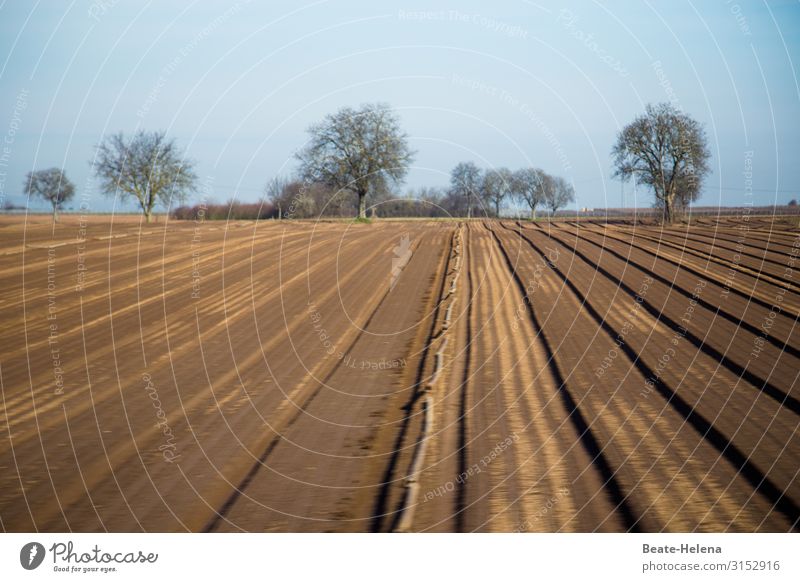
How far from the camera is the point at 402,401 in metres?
10.7

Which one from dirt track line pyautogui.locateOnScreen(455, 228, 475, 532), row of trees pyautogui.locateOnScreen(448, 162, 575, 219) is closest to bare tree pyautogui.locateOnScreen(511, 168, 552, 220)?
row of trees pyautogui.locateOnScreen(448, 162, 575, 219)

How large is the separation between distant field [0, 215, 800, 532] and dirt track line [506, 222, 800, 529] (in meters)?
0.04

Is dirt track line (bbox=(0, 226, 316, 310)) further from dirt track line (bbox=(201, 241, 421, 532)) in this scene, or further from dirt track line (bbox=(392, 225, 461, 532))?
dirt track line (bbox=(392, 225, 461, 532))

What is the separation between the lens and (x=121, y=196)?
40.8 meters

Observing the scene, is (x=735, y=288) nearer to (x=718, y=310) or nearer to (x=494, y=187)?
(x=718, y=310)

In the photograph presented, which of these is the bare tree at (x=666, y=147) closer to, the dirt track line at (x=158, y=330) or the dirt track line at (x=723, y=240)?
the dirt track line at (x=723, y=240)

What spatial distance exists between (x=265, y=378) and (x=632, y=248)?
22374mm

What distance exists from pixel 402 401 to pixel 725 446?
4.30 m

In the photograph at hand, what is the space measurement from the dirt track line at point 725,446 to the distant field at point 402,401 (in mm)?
40

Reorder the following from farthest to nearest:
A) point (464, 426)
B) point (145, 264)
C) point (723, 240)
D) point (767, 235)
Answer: point (723, 240) < point (767, 235) < point (145, 264) < point (464, 426)

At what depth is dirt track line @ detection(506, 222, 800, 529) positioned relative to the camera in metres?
6.88

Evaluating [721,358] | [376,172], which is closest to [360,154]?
[376,172]
